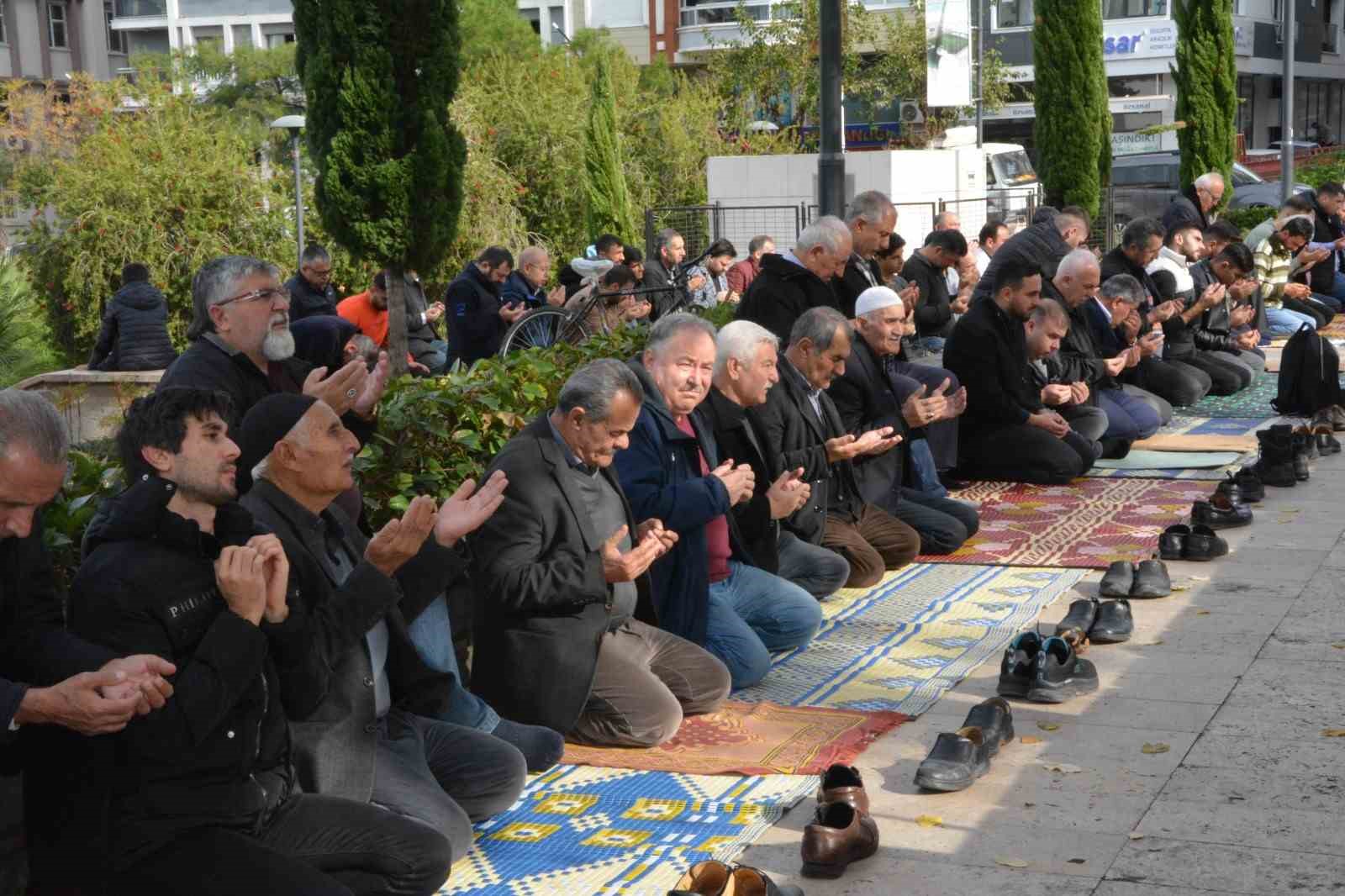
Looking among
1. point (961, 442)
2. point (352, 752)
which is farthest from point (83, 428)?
point (352, 752)

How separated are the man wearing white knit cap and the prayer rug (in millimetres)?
2898

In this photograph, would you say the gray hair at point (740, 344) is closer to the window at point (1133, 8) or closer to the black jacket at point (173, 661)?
the black jacket at point (173, 661)

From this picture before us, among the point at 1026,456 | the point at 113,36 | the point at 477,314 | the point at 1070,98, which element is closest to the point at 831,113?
the point at 1026,456

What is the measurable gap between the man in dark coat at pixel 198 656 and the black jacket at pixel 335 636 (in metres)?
0.26

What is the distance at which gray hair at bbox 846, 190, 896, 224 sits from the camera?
468 inches

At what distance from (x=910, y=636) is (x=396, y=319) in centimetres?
507

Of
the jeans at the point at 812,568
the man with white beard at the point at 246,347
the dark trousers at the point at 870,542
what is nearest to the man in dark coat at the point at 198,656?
the man with white beard at the point at 246,347

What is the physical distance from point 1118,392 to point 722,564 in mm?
6606

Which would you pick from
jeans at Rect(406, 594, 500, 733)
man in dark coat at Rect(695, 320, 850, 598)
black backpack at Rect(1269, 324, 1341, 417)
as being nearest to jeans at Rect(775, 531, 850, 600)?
man in dark coat at Rect(695, 320, 850, 598)

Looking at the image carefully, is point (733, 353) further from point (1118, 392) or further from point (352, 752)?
point (1118, 392)

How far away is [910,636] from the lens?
8.26 meters

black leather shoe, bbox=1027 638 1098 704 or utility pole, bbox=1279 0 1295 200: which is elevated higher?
utility pole, bbox=1279 0 1295 200

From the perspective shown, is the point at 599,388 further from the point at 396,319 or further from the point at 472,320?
the point at 472,320

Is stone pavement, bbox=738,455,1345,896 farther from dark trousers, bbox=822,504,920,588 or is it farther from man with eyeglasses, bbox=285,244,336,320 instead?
man with eyeglasses, bbox=285,244,336,320
